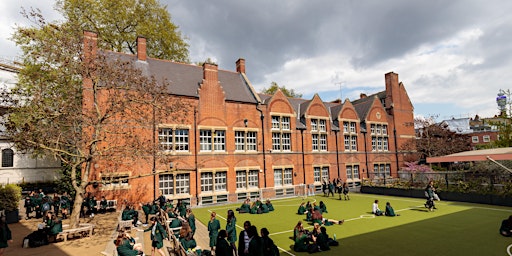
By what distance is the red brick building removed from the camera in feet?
74.1

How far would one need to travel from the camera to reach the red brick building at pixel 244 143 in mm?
22581

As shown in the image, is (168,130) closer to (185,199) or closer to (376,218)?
(185,199)

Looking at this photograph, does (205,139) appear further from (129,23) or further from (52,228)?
(129,23)

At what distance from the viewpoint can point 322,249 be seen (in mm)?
11227

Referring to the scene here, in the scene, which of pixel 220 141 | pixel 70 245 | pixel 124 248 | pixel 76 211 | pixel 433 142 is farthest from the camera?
pixel 433 142

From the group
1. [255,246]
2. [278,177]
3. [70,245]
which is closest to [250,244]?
[255,246]

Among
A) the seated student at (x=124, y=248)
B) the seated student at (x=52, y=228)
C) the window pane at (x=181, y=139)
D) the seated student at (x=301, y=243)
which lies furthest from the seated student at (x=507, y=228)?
the window pane at (x=181, y=139)

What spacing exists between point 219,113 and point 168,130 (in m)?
4.89

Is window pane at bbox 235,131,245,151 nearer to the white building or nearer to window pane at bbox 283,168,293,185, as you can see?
window pane at bbox 283,168,293,185

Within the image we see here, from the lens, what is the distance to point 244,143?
26266 mm

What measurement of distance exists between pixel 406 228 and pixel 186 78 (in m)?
21.0

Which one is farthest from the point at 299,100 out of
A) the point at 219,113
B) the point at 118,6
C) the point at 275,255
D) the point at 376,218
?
the point at 275,255

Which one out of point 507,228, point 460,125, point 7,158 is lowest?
point 507,228

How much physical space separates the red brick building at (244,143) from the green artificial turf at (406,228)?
143 inches
